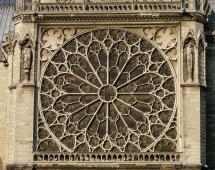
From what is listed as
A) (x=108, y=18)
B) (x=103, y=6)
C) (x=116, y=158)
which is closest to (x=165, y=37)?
(x=108, y=18)

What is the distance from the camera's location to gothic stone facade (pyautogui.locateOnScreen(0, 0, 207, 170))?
1185 inches

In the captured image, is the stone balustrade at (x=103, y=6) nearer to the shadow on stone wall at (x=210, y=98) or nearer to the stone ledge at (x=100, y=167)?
the shadow on stone wall at (x=210, y=98)

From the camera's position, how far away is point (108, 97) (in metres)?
30.8

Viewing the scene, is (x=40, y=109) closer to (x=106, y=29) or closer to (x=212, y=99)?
(x=106, y=29)

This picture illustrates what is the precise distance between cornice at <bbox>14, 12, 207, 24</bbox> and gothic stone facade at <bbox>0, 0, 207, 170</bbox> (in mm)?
32

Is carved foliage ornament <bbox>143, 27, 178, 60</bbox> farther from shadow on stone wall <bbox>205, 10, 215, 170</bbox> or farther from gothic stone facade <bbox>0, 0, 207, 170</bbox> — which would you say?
shadow on stone wall <bbox>205, 10, 215, 170</bbox>

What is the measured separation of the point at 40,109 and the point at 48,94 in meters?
0.55

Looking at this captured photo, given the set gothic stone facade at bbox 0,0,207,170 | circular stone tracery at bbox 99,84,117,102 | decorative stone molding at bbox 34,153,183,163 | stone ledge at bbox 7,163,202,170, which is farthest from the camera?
circular stone tracery at bbox 99,84,117,102

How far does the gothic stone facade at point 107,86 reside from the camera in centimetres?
3011

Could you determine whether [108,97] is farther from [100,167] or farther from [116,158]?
[100,167]

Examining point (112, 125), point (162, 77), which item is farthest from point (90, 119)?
point (162, 77)

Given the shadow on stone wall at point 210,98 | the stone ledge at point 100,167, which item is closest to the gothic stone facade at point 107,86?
the stone ledge at point 100,167

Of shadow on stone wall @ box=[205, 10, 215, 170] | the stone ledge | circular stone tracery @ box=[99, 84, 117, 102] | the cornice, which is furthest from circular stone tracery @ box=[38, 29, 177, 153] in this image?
shadow on stone wall @ box=[205, 10, 215, 170]

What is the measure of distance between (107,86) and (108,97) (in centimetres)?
36
